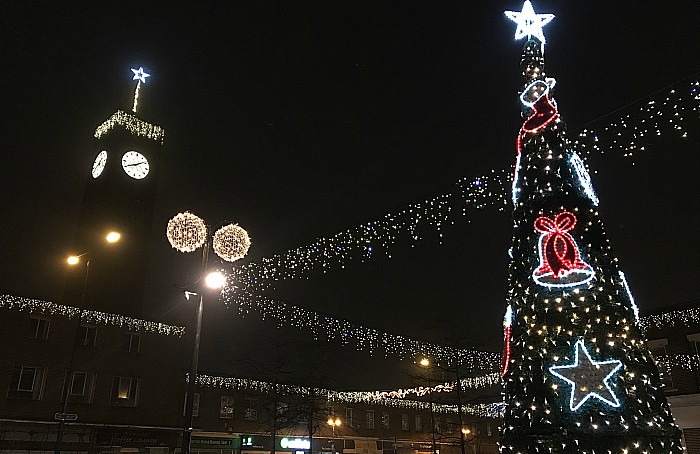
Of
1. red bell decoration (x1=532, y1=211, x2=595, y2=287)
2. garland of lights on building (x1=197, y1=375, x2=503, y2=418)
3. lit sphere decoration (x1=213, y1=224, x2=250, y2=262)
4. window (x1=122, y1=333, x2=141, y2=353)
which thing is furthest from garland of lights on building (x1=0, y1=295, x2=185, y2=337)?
red bell decoration (x1=532, y1=211, x2=595, y2=287)

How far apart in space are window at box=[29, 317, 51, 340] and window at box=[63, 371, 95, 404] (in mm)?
2379

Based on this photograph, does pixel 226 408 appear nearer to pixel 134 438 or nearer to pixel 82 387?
pixel 134 438

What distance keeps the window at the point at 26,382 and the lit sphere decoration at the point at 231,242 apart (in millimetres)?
19615

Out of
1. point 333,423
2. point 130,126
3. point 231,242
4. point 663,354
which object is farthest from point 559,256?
point 130,126

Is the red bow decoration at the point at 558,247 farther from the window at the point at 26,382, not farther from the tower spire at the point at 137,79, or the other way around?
the tower spire at the point at 137,79

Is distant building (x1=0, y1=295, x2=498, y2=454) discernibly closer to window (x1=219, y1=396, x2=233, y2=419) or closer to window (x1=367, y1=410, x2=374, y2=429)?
window (x1=219, y1=396, x2=233, y2=419)

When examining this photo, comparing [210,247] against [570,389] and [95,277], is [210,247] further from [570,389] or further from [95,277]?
[95,277]

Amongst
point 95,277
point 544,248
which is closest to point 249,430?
point 95,277

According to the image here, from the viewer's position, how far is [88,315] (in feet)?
95.4

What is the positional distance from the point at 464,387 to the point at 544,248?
78.7 feet

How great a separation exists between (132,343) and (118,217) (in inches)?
522

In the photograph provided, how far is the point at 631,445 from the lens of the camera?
837cm

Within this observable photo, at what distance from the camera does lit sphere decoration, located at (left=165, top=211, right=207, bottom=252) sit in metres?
11.8

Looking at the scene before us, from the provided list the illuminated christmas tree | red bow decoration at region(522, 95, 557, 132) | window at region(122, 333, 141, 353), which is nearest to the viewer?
the illuminated christmas tree
